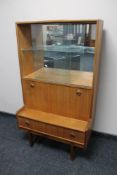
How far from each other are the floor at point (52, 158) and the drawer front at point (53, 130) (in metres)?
0.33

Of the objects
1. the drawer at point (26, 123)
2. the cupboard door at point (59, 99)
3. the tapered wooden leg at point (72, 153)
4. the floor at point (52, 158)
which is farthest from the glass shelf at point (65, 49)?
the floor at point (52, 158)

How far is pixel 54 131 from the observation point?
5.80ft

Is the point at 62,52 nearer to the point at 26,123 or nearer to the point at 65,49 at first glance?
the point at 65,49

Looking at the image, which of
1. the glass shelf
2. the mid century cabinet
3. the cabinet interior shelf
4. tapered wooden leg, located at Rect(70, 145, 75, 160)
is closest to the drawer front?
the mid century cabinet

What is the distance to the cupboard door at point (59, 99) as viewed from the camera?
1691mm

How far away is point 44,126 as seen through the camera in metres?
1.80

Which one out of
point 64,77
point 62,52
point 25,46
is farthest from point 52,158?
point 25,46

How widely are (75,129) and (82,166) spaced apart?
491mm

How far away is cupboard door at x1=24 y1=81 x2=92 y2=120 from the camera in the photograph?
1691mm

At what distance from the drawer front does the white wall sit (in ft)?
1.88

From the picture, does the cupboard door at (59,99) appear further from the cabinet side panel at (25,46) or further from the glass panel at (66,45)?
the glass panel at (66,45)

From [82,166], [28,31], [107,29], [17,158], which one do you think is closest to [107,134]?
[82,166]

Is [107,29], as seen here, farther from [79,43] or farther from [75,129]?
→ [75,129]

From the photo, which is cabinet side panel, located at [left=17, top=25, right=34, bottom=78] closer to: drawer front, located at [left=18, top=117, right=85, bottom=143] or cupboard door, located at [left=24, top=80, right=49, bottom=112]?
cupboard door, located at [left=24, top=80, right=49, bottom=112]
